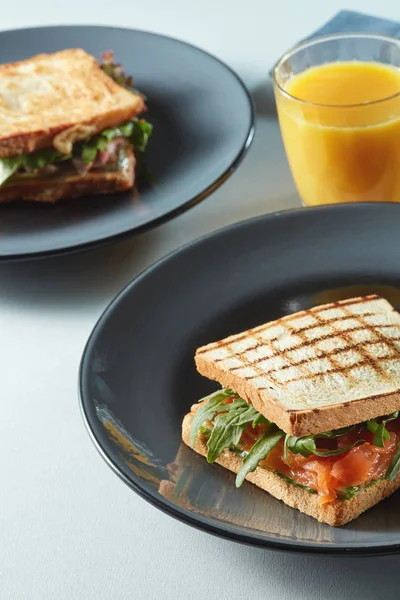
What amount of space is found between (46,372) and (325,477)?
0.75 metres

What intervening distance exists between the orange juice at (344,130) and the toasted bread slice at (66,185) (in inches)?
17.5

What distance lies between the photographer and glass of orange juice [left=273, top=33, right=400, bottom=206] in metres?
1.94

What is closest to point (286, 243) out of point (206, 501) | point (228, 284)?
point (228, 284)

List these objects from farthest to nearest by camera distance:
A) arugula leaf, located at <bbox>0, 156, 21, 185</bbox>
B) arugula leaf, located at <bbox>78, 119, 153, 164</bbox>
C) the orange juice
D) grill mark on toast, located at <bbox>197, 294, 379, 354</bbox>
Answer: arugula leaf, located at <bbox>78, 119, 153, 164</bbox> < arugula leaf, located at <bbox>0, 156, 21, 185</bbox> < the orange juice < grill mark on toast, located at <bbox>197, 294, 379, 354</bbox>

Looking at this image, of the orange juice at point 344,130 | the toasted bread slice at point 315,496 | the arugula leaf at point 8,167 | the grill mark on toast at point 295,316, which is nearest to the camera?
the toasted bread slice at point 315,496

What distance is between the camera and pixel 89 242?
1.90 m

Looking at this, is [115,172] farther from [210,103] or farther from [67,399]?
[67,399]

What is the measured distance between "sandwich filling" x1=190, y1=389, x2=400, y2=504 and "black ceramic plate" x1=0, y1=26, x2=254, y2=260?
2.23 feet

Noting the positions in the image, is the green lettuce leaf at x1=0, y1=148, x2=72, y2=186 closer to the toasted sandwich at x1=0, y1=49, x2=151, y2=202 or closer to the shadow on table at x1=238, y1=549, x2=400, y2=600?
the toasted sandwich at x1=0, y1=49, x2=151, y2=202

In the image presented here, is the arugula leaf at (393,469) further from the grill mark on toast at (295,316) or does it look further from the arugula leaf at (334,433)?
the grill mark on toast at (295,316)

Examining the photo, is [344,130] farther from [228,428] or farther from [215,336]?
[228,428]

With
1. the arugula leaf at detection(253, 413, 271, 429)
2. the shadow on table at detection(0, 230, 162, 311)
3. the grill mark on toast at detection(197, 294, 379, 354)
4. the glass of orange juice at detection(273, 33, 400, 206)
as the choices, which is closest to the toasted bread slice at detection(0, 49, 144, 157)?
the shadow on table at detection(0, 230, 162, 311)

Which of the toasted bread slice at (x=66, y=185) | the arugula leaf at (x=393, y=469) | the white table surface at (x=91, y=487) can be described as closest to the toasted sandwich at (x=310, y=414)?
the arugula leaf at (x=393, y=469)

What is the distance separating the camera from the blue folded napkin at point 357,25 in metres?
2.57
